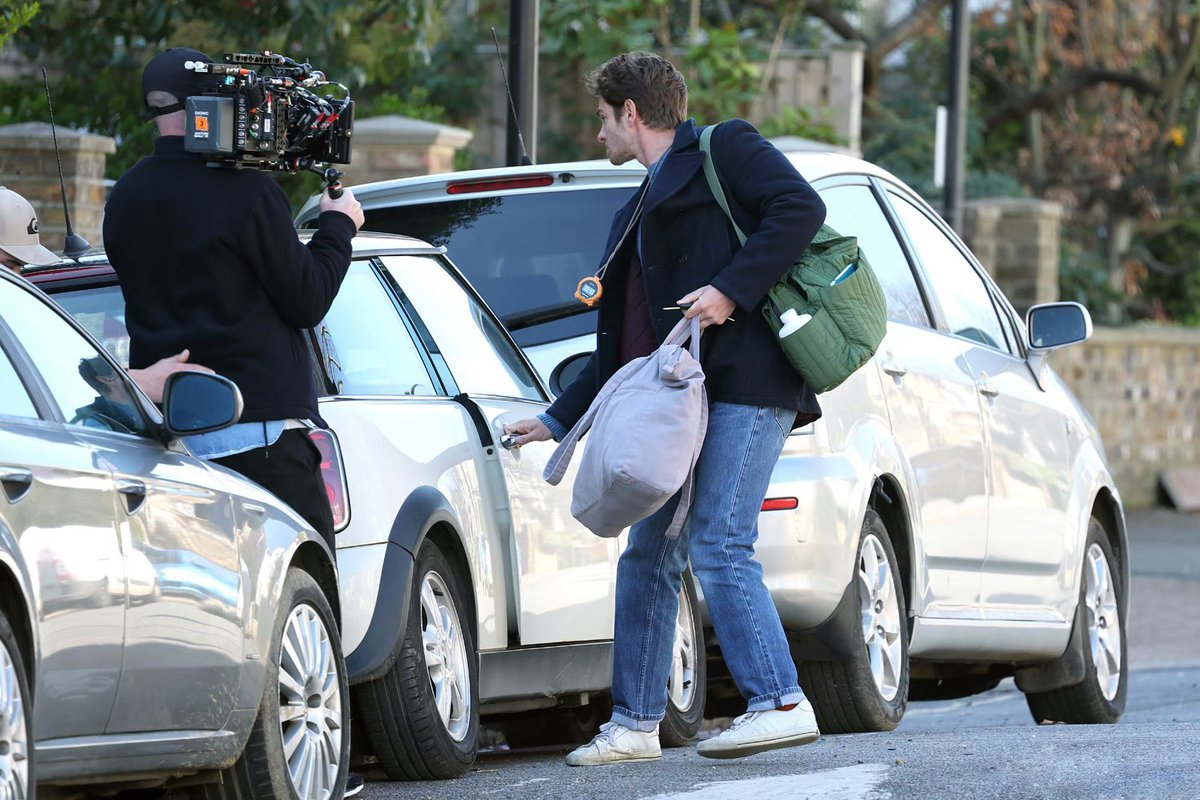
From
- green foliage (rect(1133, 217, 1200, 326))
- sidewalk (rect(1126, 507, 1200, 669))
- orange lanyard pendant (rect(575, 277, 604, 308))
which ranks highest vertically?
orange lanyard pendant (rect(575, 277, 604, 308))

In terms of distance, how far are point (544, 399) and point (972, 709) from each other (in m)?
5.15

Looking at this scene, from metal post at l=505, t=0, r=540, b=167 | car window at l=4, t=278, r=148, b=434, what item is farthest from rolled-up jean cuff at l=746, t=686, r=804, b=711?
metal post at l=505, t=0, r=540, b=167

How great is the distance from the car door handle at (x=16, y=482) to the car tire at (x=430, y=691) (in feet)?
6.41

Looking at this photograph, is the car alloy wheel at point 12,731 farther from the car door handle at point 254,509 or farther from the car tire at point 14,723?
the car door handle at point 254,509

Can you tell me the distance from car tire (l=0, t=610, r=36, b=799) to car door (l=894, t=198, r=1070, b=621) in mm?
4902

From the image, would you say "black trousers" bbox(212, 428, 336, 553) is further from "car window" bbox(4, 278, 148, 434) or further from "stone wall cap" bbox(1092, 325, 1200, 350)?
"stone wall cap" bbox(1092, 325, 1200, 350)

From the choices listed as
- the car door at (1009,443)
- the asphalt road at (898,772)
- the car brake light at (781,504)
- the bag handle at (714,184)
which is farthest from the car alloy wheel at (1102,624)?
the bag handle at (714,184)

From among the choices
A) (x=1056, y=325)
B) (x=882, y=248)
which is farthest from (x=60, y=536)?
(x=1056, y=325)

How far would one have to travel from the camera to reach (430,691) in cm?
631

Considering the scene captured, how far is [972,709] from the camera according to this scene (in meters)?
11.9

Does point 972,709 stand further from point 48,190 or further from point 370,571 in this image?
point 370,571

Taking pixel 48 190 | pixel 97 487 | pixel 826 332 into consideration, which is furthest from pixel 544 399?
pixel 48 190

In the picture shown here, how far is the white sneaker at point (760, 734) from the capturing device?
617 centimetres

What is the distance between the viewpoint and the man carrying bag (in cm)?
614
